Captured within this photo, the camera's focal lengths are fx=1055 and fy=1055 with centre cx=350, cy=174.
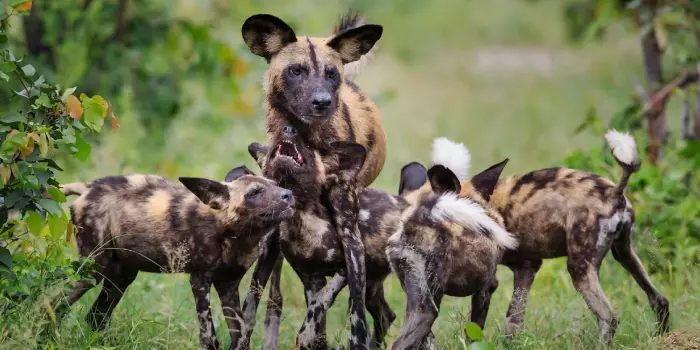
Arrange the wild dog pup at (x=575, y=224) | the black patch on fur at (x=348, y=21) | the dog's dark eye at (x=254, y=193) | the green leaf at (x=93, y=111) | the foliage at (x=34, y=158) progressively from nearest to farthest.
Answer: the foliage at (x=34, y=158) < the green leaf at (x=93, y=111) < the dog's dark eye at (x=254, y=193) < the wild dog pup at (x=575, y=224) < the black patch on fur at (x=348, y=21)

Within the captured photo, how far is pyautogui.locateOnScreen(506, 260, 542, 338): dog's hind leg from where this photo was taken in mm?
4974

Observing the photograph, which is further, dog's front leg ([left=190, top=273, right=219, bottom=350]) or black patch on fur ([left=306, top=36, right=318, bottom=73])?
black patch on fur ([left=306, top=36, right=318, bottom=73])

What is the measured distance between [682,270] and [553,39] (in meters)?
11.7

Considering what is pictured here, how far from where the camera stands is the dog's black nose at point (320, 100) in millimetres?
4738

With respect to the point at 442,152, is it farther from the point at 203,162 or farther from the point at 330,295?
the point at 203,162

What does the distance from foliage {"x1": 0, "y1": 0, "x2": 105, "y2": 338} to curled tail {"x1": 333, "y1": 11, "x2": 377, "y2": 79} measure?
5.92ft

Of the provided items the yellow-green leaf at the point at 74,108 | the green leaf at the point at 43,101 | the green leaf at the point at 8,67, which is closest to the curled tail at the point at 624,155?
the yellow-green leaf at the point at 74,108

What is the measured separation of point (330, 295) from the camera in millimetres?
4730

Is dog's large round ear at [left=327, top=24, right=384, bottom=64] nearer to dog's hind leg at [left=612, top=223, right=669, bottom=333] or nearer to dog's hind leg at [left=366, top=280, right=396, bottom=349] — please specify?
dog's hind leg at [left=366, top=280, right=396, bottom=349]

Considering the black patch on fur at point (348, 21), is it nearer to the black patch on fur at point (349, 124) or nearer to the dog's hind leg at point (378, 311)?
the black patch on fur at point (349, 124)

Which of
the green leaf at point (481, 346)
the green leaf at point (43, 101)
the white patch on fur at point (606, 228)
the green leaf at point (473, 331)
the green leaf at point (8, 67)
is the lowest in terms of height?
the green leaf at point (481, 346)

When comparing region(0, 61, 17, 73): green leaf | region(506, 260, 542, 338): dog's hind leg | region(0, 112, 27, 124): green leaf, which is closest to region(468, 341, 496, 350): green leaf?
region(506, 260, 542, 338): dog's hind leg

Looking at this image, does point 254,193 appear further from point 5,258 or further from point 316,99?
point 5,258

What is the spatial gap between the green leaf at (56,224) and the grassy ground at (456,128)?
0.34 meters
